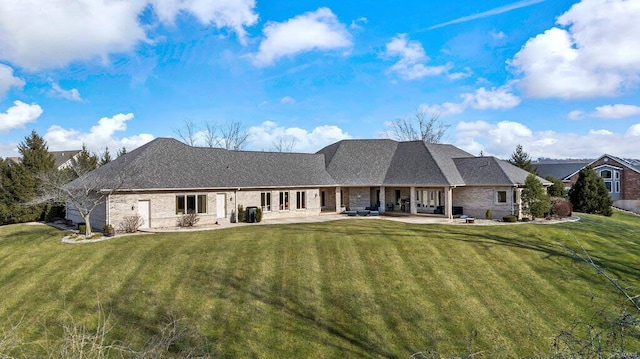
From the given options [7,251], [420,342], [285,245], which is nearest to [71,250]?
[7,251]

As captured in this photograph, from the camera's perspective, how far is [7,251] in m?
20.9

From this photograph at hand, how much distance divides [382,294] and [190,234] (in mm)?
13486

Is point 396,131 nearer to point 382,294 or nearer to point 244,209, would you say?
point 244,209

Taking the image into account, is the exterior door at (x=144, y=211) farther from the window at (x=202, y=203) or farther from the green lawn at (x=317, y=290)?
the window at (x=202, y=203)

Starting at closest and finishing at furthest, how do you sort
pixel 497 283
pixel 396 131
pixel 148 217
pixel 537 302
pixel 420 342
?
pixel 420 342 → pixel 537 302 → pixel 497 283 → pixel 148 217 → pixel 396 131

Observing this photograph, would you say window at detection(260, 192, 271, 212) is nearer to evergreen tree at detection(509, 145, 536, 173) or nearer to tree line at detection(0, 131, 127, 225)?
tree line at detection(0, 131, 127, 225)

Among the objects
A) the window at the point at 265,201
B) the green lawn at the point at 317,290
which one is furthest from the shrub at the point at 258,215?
the green lawn at the point at 317,290

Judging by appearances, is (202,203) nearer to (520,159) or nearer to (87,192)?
(87,192)

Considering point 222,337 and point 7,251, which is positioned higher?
point 7,251

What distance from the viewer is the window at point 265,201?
30.8 m

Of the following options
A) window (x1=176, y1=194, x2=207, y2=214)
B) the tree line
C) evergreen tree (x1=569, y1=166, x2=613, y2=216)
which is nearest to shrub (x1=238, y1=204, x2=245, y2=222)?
window (x1=176, y1=194, x2=207, y2=214)

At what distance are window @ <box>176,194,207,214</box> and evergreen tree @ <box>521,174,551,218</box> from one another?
24255 mm

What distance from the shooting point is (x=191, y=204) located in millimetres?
27375

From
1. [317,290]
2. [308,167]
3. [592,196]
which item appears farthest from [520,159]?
[317,290]
